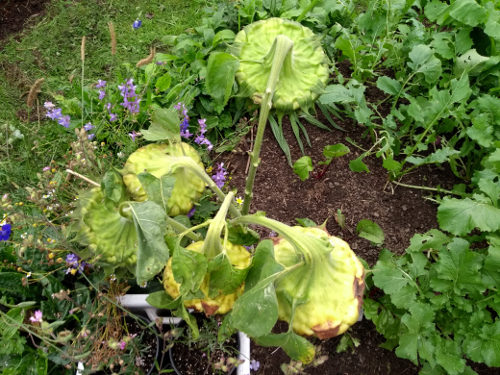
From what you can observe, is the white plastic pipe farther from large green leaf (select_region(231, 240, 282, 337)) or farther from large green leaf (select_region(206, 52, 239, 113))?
large green leaf (select_region(206, 52, 239, 113))

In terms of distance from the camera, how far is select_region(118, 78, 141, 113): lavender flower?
67.7 inches

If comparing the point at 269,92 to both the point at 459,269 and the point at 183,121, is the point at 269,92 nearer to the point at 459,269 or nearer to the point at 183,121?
the point at 183,121

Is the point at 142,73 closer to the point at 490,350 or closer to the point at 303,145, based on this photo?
the point at 303,145

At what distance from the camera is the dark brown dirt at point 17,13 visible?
2.54 m

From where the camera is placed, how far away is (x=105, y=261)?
3.91 feet

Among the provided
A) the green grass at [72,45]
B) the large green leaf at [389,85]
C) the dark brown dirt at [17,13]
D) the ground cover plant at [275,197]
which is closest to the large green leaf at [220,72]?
the ground cover plant at [275,197]

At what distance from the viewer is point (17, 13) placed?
8.54 feet

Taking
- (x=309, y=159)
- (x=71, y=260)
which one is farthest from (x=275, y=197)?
(x=71, y=260)

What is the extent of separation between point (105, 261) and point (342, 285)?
0.64m

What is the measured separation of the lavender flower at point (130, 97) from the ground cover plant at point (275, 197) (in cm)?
1

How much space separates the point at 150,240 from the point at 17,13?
2.33 metres

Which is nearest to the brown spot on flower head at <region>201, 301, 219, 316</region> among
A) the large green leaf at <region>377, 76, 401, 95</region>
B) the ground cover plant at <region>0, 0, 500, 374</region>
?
the ground cover plant at <region>0, 0, 500, 374</region>

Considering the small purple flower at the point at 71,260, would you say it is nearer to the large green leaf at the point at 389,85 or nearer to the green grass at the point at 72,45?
the green grass at the point at 72,45

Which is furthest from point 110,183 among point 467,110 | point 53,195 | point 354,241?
point 467,110
